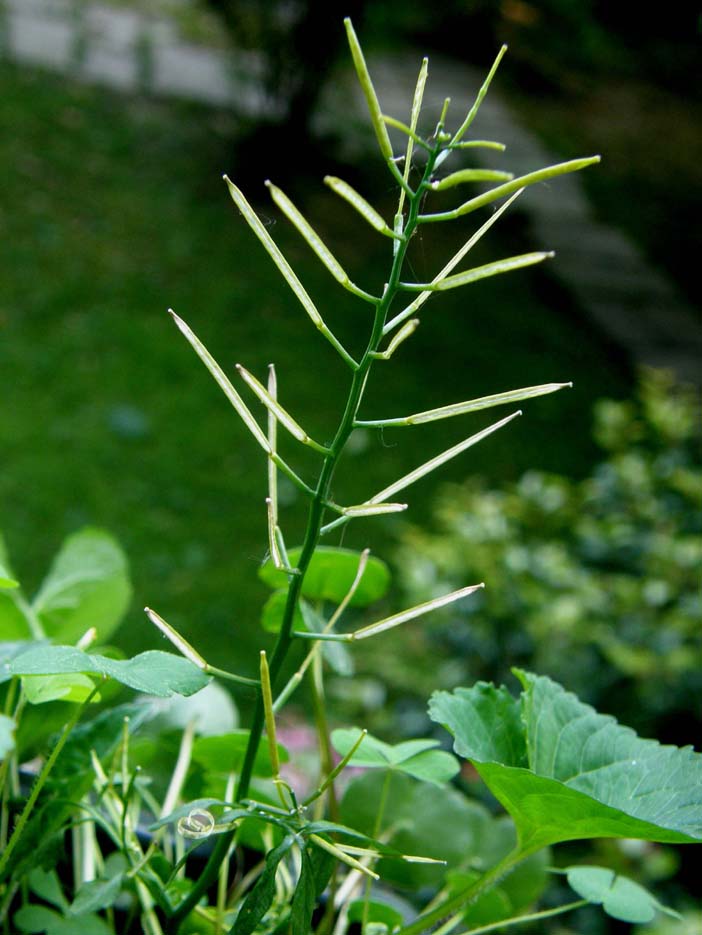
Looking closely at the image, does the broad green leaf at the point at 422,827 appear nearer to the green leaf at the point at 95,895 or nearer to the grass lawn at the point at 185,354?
the green leaf at the point at 95,895

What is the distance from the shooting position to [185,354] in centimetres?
442

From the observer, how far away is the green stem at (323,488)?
51 cm

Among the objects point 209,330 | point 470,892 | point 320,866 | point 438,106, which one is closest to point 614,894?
point 470,892

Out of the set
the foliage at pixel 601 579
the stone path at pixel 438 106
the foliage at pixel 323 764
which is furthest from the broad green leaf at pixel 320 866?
the stone path at pixel 438 106

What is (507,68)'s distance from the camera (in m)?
8.57

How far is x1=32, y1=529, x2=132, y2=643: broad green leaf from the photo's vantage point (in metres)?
0.83

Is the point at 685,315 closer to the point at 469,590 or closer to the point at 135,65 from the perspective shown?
the point at 135,65

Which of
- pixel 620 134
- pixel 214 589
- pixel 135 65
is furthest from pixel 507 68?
pixel 214 589

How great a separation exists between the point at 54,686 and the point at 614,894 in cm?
38

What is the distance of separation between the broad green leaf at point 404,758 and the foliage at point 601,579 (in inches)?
64.1

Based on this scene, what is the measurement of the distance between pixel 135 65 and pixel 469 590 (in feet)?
22.1

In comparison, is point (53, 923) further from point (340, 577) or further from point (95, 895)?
point (340, 577)

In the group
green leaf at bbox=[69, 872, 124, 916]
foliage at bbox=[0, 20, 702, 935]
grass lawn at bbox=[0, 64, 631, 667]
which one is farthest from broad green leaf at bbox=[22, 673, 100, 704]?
grass lawn at bbox=[0, 64, 631, 667]

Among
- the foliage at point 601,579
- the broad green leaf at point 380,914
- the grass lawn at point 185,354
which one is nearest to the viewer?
the broad green leaf at point 380,914
